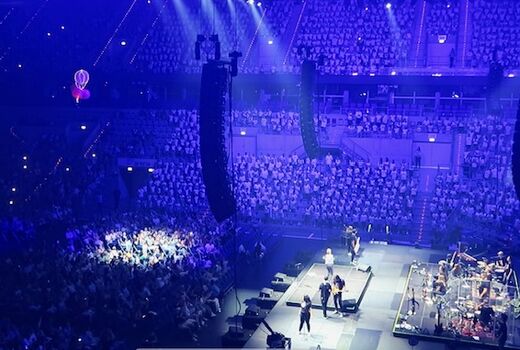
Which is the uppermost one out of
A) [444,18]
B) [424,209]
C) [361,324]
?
[444,18]

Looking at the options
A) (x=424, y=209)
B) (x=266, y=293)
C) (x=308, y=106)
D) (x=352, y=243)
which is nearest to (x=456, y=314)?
(x=352, y=243)

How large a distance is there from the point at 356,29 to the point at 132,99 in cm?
1197

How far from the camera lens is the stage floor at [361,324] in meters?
11.8

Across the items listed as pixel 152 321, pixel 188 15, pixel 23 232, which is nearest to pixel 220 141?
pixel 152 321

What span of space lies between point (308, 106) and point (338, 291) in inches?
267

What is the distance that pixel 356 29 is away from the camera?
27297 millimetres

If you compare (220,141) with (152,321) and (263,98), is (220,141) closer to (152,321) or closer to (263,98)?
(152,321)

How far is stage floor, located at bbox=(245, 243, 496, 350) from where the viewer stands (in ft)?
38.9

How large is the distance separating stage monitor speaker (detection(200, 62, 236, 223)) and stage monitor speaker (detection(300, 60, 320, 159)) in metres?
4.42

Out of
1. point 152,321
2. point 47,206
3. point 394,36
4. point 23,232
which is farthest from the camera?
point 394,36

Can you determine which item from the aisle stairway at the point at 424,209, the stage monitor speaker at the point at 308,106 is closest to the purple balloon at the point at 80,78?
the stage monitor speaker at the point at 308,106

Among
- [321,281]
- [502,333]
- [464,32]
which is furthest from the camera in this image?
[464,32]

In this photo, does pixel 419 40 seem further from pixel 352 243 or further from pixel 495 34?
pixel 352 243

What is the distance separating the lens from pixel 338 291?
42.8ft
